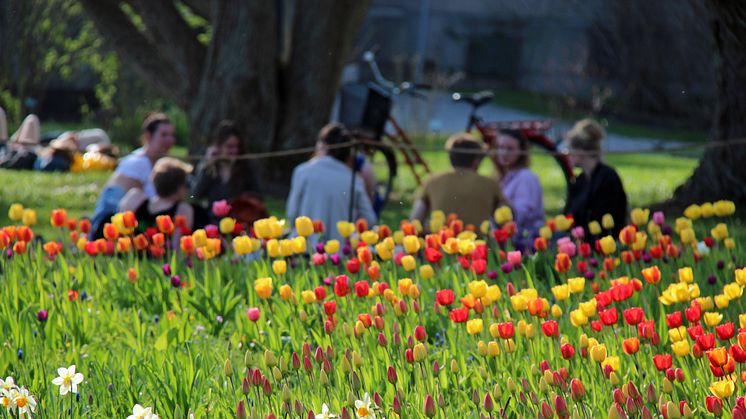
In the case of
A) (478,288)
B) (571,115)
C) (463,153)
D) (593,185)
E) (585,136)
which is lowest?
(478,288)

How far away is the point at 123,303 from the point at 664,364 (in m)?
2.92

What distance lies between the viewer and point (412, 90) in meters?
12.6

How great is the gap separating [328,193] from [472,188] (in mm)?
842

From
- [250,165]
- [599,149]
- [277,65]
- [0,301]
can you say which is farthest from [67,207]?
[0,301]

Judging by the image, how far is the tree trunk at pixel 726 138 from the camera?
9.49 m

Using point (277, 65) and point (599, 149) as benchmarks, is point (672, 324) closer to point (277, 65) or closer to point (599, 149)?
point (599, 149)

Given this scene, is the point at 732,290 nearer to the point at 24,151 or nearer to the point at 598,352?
the point at 598,352

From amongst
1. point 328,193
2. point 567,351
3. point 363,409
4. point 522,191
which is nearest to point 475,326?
point 567,351

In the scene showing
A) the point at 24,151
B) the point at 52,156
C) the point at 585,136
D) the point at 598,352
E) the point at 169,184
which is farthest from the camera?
the point at 24,151

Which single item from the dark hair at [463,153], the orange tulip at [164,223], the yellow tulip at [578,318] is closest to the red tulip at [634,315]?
the yellow tulip at [578,318]

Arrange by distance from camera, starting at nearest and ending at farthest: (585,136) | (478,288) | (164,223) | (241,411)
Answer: (241,411) → (478,288) → (164,223) → (585,136)

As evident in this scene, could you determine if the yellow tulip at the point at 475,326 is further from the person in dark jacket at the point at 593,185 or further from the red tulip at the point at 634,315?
the person in dark jacket at the point at 593,185

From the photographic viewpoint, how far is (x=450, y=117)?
25969 mm

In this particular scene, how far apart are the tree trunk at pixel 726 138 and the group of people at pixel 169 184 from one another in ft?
11.2
